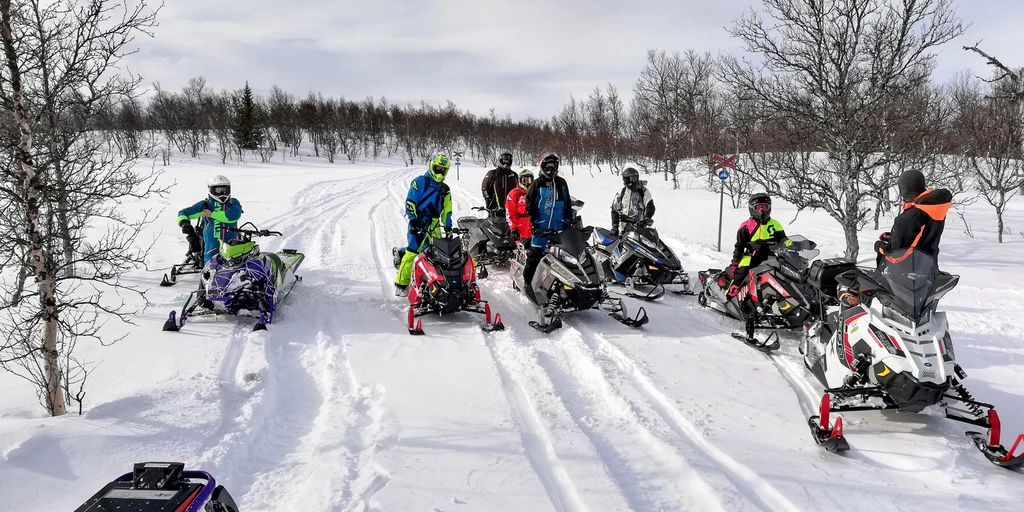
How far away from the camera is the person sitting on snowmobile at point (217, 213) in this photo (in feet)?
24.1

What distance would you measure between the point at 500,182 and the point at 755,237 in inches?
207

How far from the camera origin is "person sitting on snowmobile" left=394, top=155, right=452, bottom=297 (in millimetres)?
7383

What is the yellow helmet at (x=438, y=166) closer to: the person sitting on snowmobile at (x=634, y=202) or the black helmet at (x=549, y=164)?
the black helmet at (x=549, y=164)

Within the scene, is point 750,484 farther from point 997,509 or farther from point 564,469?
point 997,509

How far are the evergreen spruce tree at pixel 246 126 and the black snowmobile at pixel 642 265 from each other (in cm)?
6200

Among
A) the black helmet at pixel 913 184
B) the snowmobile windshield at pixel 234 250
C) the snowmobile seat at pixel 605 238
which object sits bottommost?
the snowmobile seat at pixel 605 238

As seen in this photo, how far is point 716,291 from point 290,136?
7470cm

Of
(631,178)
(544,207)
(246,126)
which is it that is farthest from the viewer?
(246,126)

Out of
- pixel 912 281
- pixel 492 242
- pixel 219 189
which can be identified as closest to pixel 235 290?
pixel 219 189

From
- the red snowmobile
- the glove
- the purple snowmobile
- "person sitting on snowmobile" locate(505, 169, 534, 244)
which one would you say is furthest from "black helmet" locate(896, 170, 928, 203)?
the purple snowmobile

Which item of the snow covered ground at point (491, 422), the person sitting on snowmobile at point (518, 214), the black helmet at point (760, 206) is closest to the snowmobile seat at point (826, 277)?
the snow covered ground at point (491, 422)

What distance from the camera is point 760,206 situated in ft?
21.8

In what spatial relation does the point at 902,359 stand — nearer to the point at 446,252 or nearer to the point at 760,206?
the point at 760,206

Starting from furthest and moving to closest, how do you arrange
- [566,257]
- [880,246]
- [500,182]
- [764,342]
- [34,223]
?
[500,182], [566,257], [764,342], [880,246], [34,223]
